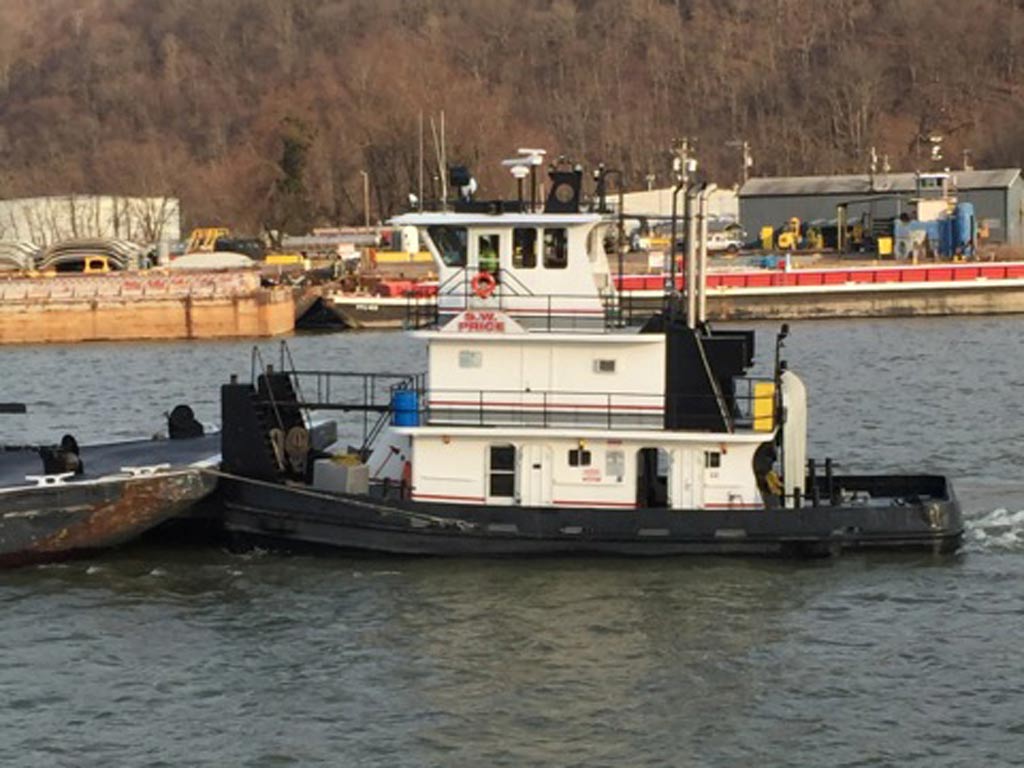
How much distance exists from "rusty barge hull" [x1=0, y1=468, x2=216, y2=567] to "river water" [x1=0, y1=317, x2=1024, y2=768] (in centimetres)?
53

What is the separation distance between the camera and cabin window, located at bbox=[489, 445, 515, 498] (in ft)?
92.0

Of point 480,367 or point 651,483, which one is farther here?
point 651,483

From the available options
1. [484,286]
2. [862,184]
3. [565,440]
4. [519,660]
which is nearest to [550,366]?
[565,440]

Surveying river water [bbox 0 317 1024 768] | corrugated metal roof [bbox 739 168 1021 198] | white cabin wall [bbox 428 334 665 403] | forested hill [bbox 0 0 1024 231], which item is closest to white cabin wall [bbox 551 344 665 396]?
white cabin wall [bbox 428 334 665 403]

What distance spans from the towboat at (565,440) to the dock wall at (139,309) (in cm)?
4748

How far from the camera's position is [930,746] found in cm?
2041

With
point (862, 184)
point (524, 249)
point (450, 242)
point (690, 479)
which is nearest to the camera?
point (690, 479)

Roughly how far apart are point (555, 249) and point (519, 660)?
7.41 meters

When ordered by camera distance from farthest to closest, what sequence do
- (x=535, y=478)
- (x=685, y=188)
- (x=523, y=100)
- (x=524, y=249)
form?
1. (x=523, y=100)
2. (x=685, y=188)
3. (x=524, y=249)
4. (x=535, y=478)

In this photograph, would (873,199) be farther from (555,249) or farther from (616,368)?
(616,368)

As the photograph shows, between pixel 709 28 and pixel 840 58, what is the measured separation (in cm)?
2026

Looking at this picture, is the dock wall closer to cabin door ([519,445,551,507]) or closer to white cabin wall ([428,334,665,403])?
white cabin wall ([428,334,665,403])

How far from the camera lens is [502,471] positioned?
92.1 ft

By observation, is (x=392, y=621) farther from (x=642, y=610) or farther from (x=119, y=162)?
(x=119, y=162)
